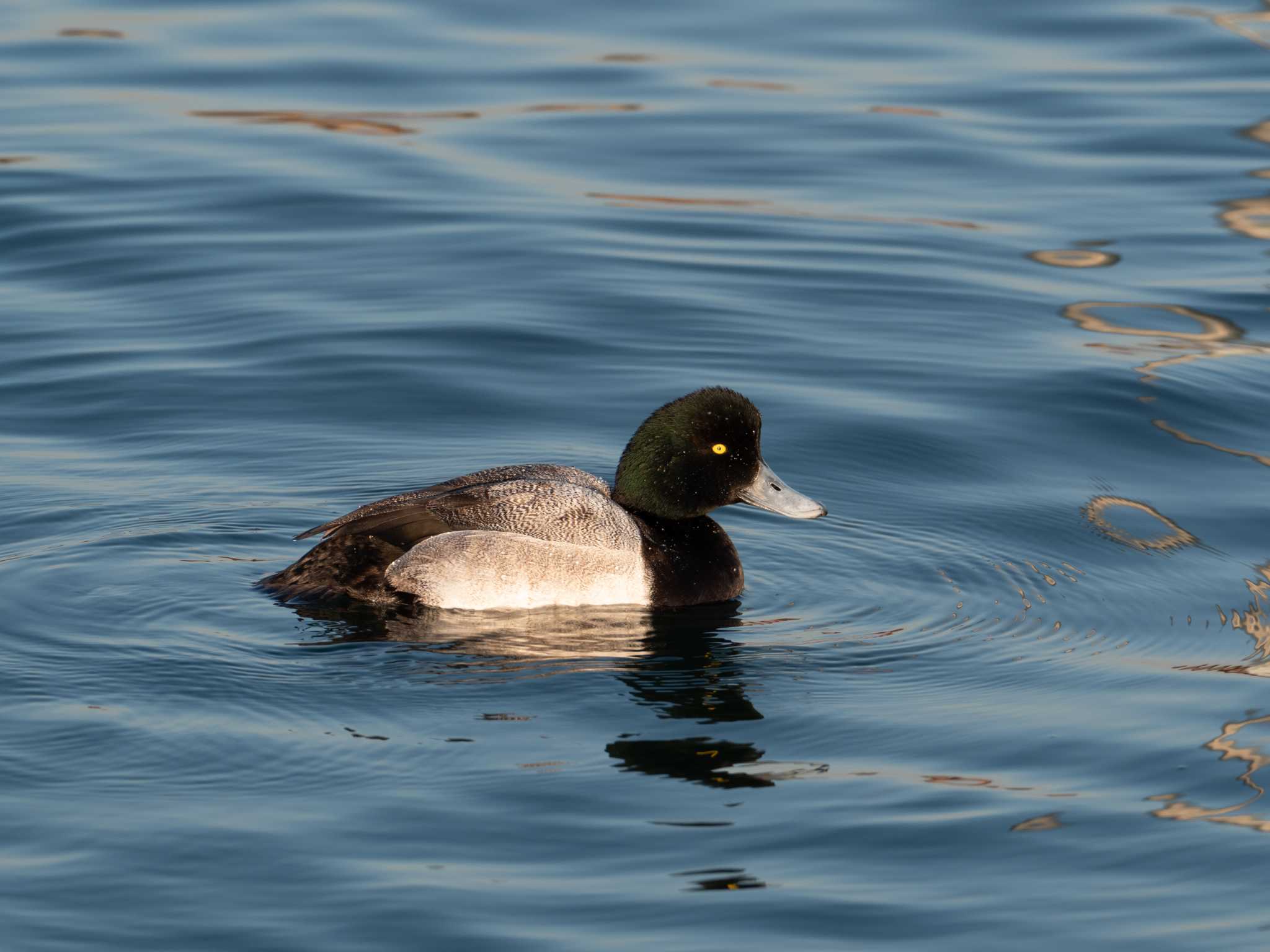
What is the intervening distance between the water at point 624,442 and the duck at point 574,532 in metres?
0.18

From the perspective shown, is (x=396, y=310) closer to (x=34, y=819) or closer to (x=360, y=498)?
(x=360, y=498)

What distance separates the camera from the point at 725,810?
24.3 ft

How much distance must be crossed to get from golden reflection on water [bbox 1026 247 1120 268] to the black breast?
6453 mm

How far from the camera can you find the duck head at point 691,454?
→ 9.98 meters

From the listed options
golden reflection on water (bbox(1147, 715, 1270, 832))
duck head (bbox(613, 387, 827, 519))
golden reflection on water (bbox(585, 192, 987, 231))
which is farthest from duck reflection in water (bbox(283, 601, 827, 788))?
golden reflection on water (bbox(585, 192, 987, 231))

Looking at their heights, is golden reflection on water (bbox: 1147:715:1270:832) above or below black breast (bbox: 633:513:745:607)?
below

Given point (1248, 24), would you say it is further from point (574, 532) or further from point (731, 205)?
point (574, 532)

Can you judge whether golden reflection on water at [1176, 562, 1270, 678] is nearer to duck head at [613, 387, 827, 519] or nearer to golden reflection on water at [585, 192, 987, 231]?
duck head at [613, 387, 827, 519]

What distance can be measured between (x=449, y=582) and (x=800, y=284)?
6.64m

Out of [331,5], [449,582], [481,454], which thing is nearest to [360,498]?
[481,454]

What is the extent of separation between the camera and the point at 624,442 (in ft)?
39.5

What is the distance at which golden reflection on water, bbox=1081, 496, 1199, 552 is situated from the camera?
10.6 m

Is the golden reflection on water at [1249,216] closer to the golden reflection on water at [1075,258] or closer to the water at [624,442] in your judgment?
the water at [624,442]

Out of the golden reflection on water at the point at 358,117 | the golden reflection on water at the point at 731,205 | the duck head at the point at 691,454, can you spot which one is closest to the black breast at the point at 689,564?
the duck head at the point at 691,454
